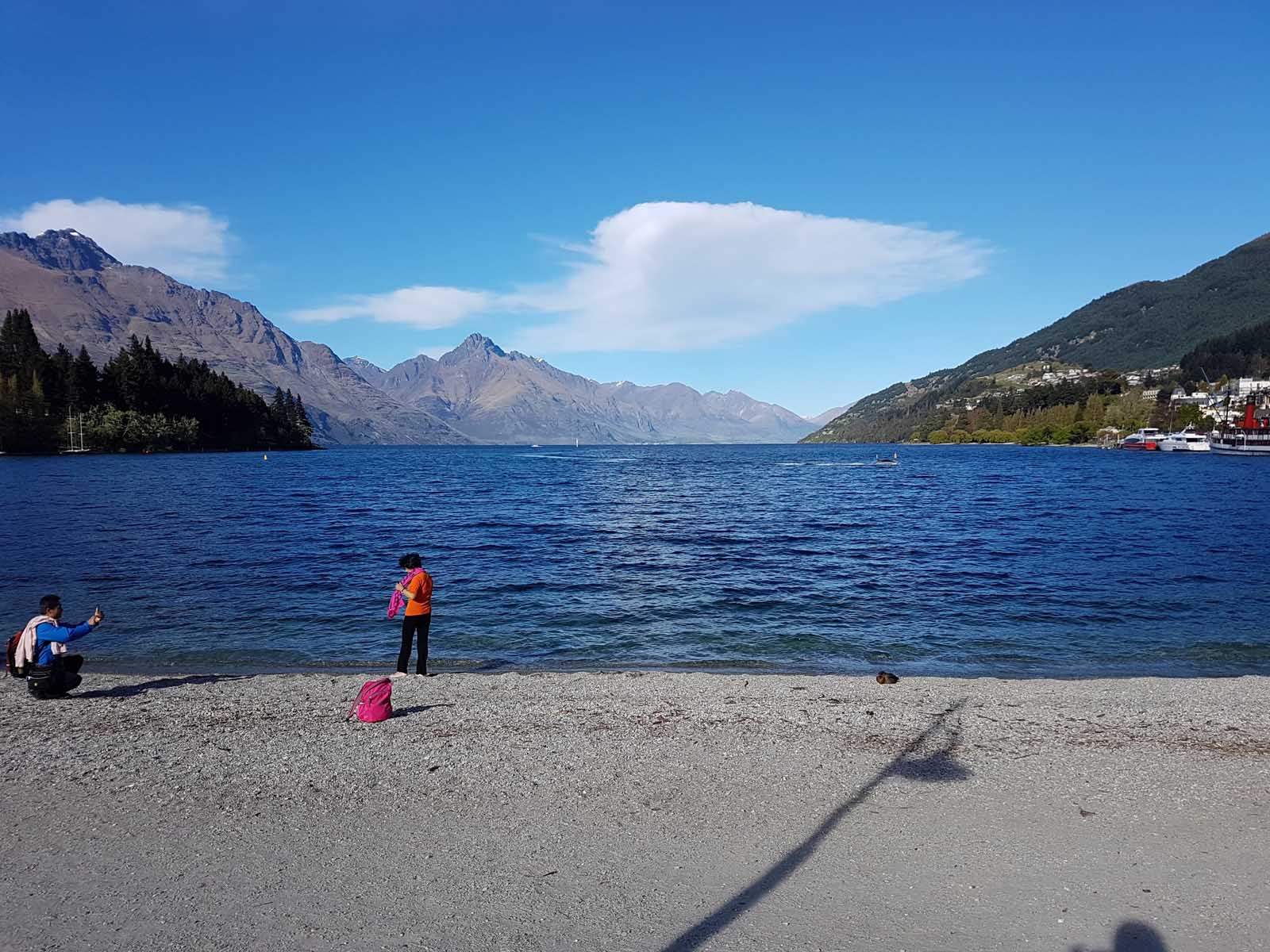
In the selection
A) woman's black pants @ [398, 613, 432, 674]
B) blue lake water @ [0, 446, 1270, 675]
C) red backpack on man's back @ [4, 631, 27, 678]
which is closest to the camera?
red backpack on man's back @ [4, 631, 27, 678]

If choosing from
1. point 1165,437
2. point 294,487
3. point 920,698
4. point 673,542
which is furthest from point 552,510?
point 1165,437

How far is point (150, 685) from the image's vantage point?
1559 centimetres

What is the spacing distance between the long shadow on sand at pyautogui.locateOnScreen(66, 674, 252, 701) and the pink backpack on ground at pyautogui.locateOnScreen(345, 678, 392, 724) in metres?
5.00

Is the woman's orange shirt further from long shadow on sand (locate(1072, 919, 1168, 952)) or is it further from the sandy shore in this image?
long shadow on sand (locate(1072, 919, 1168, 952))

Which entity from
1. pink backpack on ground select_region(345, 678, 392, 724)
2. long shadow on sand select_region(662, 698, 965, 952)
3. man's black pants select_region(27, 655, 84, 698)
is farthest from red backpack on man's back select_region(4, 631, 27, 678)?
long shadow on sand select_region(662, 698, 965, 952)

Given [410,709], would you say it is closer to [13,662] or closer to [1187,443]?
[13,662]

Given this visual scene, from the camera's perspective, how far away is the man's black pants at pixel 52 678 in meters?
14.0

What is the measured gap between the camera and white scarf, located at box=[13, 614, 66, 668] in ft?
46.0

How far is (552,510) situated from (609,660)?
42.2 metres

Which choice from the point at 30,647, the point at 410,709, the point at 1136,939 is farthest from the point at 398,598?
the point at 1136,939

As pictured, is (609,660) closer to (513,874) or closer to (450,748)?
(450,748)

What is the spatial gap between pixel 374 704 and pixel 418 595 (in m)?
3.49

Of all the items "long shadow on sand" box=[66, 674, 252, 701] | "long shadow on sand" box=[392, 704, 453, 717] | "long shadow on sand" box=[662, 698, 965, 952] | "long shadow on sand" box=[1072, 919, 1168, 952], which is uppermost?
"long shadow on sand" box=[1072, 919, 1168, 952]

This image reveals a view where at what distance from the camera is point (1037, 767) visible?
1067cm
